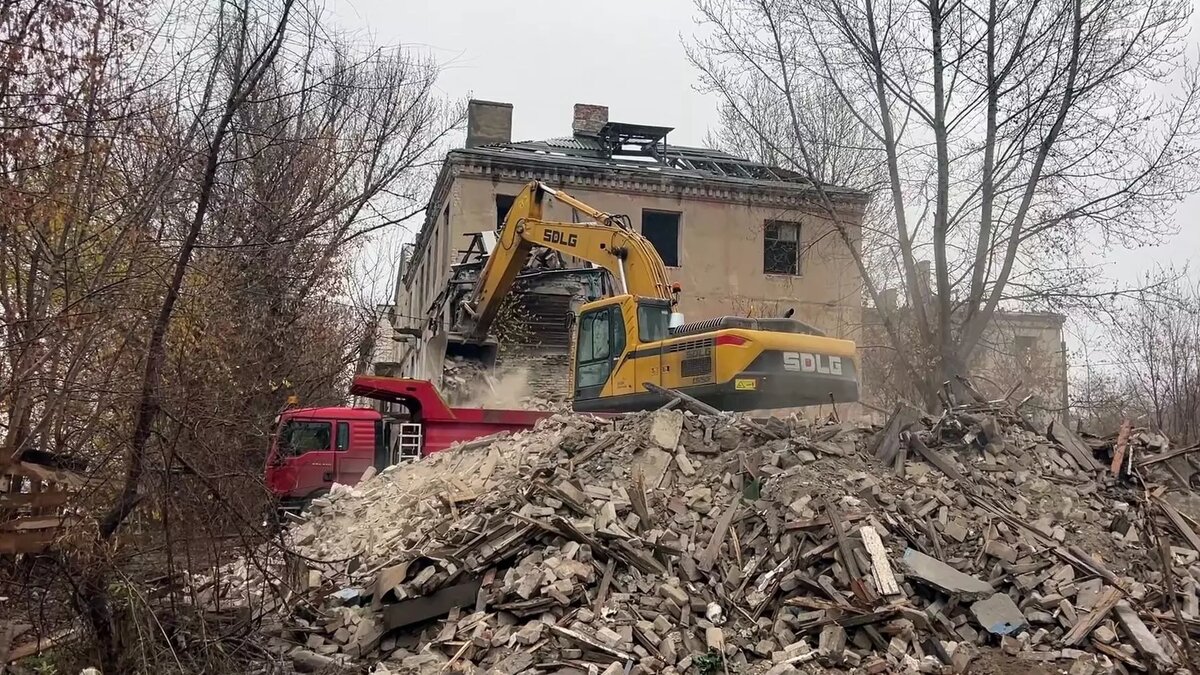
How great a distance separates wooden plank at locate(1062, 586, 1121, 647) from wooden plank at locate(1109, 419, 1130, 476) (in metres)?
2.61

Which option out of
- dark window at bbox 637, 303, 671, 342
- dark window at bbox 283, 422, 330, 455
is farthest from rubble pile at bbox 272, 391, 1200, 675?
dark window at bbox 283, 422, 330, 455

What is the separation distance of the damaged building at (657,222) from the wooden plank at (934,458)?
12638 millimetres

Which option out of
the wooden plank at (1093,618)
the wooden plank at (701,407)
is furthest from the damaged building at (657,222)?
the wooden plank at (1093,618)

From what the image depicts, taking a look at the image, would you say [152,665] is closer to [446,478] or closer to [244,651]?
[244,651]

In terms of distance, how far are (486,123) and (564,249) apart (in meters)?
13.4

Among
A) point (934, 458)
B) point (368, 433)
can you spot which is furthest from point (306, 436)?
point (934, 458)

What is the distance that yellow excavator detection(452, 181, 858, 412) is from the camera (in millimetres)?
10539

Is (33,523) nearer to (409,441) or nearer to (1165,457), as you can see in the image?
(409,441)

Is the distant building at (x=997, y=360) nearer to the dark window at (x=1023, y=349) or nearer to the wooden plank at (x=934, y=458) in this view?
the dark window at (x=1023, y=349)

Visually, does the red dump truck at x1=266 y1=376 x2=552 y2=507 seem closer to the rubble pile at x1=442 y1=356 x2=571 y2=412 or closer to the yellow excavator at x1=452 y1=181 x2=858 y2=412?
the yellow excavator at x1=452 y1=181 x2=858 y2=412

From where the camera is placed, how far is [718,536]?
7.82 meters

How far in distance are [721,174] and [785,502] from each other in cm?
1886

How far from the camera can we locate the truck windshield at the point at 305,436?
1477 centimetres

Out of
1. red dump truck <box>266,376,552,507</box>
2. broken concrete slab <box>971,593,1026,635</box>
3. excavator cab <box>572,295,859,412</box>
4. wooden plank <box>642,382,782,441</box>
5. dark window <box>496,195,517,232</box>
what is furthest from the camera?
dark window <box>496,195,517,232</box>
